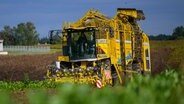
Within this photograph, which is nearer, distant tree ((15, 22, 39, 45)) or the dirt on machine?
the dirt on machine

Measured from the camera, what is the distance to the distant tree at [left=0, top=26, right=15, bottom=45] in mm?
151875

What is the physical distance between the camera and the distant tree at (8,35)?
151875 mm

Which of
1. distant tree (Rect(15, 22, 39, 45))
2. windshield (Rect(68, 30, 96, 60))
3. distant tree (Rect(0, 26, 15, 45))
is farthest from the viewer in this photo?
distant tree (Rect(15, 22, 39, 45))

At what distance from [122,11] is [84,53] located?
16.4ft

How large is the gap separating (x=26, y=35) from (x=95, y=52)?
146091 mm

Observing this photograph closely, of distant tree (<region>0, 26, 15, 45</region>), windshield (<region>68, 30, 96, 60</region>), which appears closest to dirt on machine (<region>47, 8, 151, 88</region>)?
windshield (<region>68, 30, 96, 60</region>)

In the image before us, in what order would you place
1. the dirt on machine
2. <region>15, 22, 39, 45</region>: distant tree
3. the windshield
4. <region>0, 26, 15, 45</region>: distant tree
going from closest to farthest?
the dirt on machine → the windshield → <region>0, 26, 15, 45</region>: distant tree → <region>15, 22, 39, 45</region>: distant tree

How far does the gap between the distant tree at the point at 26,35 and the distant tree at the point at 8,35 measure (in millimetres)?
2006

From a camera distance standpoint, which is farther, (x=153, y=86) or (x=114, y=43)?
(x=114, y=43)

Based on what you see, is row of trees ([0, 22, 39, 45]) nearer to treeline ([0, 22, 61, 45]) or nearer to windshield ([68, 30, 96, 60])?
treeline ([0, 22, 61, 45])

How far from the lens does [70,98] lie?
2.26m

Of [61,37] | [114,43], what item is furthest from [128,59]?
[61,37]

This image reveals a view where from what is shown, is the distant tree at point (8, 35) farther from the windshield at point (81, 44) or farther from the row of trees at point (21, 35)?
the windshield at point (81, 44)

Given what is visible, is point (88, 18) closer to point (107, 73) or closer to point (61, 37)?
point (61, 37)
